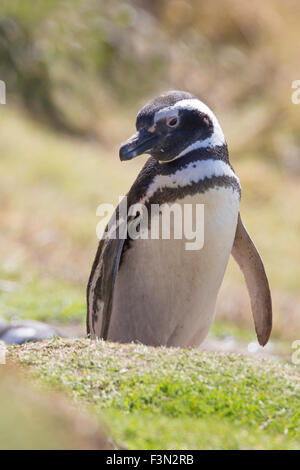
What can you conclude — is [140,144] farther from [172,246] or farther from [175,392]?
[175,392]

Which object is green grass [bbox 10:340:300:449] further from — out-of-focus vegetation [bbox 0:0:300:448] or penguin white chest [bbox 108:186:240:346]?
penguin white chest [bbox 108:186:240:346]

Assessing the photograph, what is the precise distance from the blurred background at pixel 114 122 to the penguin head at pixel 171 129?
12.4 ft

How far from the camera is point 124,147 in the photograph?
13.9ft

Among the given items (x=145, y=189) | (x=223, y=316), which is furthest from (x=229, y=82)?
(x=145, y=189)

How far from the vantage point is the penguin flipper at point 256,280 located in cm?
507

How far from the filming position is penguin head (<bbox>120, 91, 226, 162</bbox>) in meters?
4.30

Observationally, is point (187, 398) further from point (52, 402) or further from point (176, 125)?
point (176, 125)

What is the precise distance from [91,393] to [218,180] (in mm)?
1451

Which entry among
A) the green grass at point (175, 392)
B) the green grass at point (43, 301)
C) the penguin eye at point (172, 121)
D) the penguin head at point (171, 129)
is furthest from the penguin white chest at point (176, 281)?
the green grass at point (43, 301)

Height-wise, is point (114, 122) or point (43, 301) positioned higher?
point (114, 122)

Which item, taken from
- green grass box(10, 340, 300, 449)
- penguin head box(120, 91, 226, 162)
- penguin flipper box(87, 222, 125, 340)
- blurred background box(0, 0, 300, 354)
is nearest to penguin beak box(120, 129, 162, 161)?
penguin head box(120, 91, 226, 162)

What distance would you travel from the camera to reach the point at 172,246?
443cm

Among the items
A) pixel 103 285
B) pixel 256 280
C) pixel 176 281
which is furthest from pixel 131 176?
pixel 176 281

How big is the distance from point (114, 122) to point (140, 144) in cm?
2170
